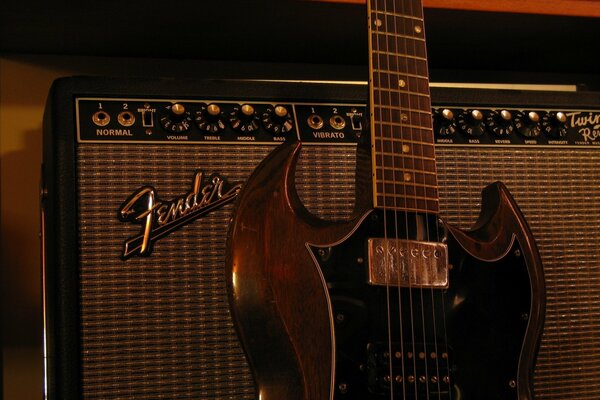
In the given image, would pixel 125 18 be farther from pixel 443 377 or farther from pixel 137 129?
pixel 443 377

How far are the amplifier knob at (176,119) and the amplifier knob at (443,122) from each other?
31cm

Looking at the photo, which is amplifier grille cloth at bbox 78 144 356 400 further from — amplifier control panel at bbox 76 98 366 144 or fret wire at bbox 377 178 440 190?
fret wire at bbox 377 178 440 190

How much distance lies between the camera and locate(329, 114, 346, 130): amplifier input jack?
900 mm

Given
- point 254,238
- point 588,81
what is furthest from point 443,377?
point 588,81

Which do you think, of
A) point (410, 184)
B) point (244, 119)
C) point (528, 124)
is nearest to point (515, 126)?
point (528, 124)

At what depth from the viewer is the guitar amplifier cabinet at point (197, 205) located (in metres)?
0.80

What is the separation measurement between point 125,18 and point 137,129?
0.19 metres

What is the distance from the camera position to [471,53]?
44.8 inches

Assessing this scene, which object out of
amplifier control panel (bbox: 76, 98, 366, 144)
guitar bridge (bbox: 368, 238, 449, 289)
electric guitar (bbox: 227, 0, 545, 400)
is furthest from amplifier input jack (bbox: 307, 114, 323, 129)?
guitar bridge (bbox: 368, 238, 449, 289)

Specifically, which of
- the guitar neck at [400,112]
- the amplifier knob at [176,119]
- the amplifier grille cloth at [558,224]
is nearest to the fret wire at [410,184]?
the guitar neck at [400,112]

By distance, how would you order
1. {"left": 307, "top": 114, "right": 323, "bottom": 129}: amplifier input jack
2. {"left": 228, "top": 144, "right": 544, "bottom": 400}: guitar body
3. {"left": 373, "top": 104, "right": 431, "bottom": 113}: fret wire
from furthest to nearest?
{"left": 307, "top": 114, "right": 323, "bottom": 129}: amplifier input jack → {"left": 373, "top": 104, "right": 431, "bottom": 113}: fret wire → {"left": 228, "top": 144, "right": 544, "bottom": 400}: guitar body

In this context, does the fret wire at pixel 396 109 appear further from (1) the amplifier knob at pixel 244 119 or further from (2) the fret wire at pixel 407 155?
(1) the amplifier knob at pixel 244 119

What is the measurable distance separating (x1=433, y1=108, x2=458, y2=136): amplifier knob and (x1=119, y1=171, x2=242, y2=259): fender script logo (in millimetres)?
281

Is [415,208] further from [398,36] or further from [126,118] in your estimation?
[126,118]
